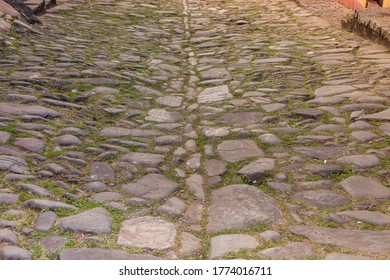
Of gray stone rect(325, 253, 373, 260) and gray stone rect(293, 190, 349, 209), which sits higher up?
gray stone rect(325, 253, 373, 260)

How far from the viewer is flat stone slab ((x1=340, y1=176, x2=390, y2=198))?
156 inches

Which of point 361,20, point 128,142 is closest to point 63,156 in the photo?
point 128,142

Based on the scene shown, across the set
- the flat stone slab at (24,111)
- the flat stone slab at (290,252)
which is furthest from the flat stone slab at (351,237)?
the flat stone slab at (24,111)

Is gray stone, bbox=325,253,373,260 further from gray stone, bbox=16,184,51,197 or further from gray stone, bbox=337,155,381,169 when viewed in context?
gray stone, bbox=16,184,51,197

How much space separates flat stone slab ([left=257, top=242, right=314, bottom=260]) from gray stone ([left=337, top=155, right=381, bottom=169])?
4.18 ft

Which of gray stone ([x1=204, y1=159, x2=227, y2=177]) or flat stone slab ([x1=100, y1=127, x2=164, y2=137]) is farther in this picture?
flat stone slab ([x1=100, y1=127, x2=164, y2=137])

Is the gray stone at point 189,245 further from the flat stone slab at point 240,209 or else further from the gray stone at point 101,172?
the gray stone at point 101,172

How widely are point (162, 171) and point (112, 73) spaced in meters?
2.75

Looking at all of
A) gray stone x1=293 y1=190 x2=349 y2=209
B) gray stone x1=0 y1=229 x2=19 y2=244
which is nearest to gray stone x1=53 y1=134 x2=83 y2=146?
gray stone x1=0 y1=229 x2=19 y2=244

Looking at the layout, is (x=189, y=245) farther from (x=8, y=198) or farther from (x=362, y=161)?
(x=362, y=161)

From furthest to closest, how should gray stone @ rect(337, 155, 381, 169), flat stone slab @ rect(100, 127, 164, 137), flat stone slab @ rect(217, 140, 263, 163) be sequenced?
flat stone slab @ rect(100, 127, 164, 137) → flat stone slab @ rect(217, 140, 263, 163) → gray stone @ rect(337, 155, 381, 169)

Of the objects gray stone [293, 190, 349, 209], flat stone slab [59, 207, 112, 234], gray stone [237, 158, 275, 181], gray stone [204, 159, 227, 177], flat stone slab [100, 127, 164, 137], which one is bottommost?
flat stone slab [100, 127, 164, 137]

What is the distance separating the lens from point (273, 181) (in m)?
4.21

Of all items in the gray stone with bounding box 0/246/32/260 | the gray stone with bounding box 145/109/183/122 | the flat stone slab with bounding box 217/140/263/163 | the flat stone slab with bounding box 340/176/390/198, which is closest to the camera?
the gray stone with bounding box 0/246/32/260
